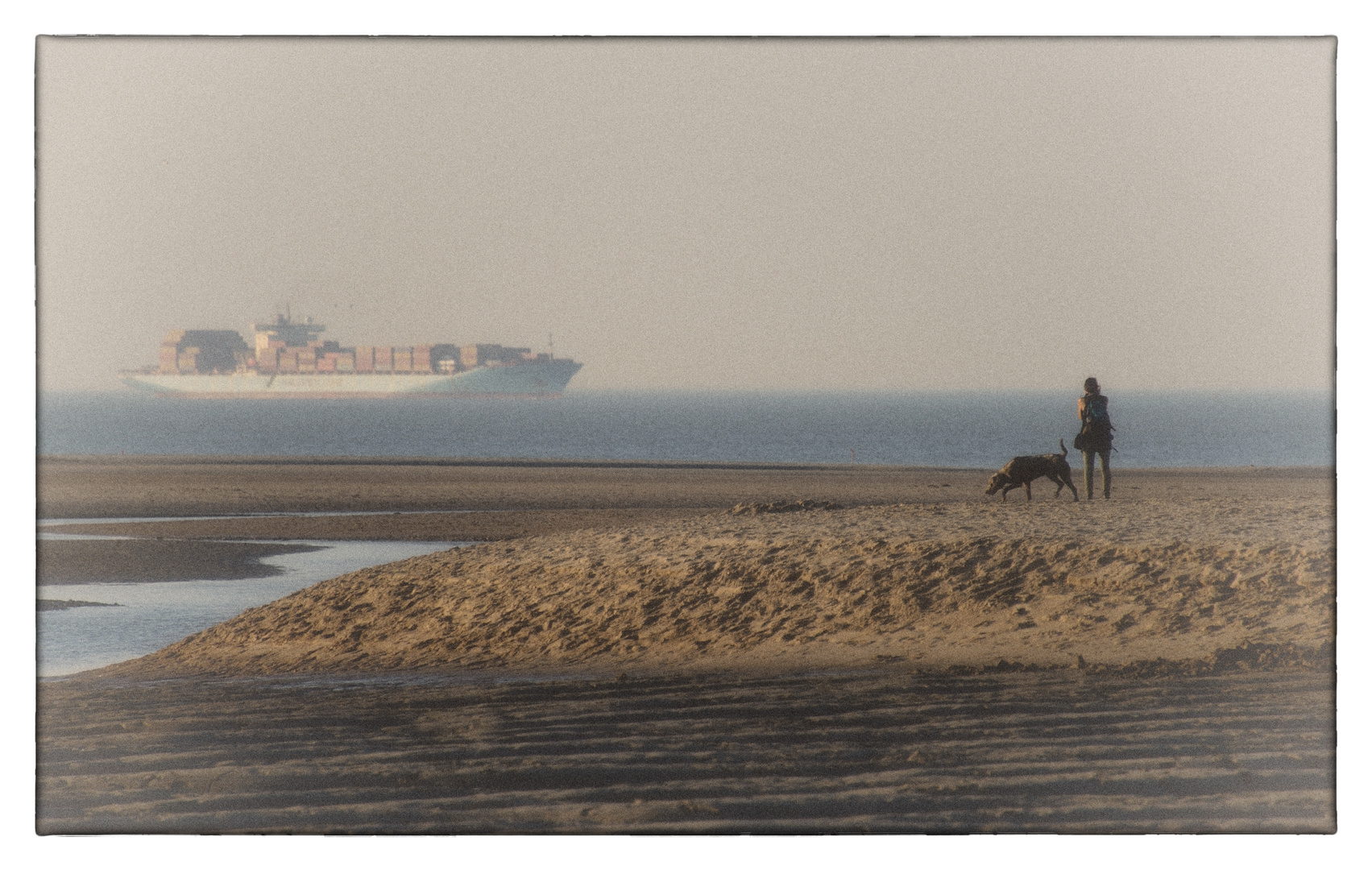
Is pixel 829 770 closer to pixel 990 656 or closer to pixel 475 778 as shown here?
pixel 475 778

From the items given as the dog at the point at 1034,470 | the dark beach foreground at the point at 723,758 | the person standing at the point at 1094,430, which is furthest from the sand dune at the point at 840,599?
the dog at the point at 1034,470

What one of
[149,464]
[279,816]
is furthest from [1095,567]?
Answer: [149,464]

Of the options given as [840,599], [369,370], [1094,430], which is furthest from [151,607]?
[369,370]

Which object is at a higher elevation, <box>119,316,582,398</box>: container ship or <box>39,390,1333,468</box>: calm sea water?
<box>119,316,582,398</box>: container ship

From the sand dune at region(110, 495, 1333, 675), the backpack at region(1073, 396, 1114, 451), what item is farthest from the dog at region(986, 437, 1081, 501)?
the sand dune at region(110, 495, 1333, 675)

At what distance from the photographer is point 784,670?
819 centimetres

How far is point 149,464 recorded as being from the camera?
33.9m

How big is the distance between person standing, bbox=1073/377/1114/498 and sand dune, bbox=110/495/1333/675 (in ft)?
2.50

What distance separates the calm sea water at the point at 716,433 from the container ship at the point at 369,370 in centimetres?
1548

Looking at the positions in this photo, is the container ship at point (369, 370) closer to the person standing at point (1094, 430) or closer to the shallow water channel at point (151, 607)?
the shallow water channel at point (151, 607)

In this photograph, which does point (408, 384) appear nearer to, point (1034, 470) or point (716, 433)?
point (716, 433)

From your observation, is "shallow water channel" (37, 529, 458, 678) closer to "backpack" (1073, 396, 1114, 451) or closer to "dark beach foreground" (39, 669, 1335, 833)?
"dark beach foreground" (39, 669, 1335, 833)

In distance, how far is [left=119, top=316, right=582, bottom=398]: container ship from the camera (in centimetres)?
11594

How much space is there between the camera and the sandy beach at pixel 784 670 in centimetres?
550
